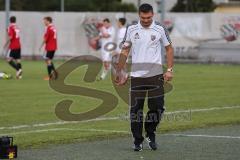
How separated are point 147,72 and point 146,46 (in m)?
0.39

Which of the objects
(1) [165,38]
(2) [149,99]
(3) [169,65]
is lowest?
(2) [149,99]

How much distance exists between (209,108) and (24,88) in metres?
7.20

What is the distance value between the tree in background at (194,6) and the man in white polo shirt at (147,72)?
55.1 metres

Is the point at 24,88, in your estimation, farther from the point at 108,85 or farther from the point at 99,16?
the point at 99,16

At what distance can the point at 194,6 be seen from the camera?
6712cm

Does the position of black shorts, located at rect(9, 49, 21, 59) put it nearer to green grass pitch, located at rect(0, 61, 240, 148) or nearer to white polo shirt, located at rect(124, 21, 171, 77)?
green grass pitch, located at rect(0, 61, 240, 148)

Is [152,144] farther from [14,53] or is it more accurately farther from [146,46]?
[14,53]

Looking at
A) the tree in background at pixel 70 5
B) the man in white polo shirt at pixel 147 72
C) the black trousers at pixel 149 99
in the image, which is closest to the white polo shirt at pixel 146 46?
the man in white polo shirt at pixel 147 72

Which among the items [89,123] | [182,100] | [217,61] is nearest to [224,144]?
[89,123]

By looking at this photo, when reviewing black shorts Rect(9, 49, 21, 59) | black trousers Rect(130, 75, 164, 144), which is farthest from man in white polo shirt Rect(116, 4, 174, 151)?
black shorts Rect(9, 49, 21, 59)

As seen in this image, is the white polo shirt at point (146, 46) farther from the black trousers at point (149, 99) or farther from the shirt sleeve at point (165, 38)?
the black trousers at point (149, 99)

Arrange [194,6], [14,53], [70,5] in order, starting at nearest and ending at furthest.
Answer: [14,53]
[194,6]
[70,5]

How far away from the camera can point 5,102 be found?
59.8 ft

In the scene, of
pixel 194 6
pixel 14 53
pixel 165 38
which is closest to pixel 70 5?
pixel 194 6
